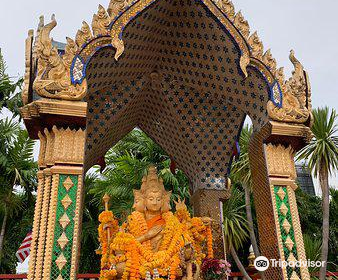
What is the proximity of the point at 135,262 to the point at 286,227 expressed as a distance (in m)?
2.21

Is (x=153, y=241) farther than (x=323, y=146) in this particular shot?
No

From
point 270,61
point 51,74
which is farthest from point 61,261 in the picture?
point 270,61

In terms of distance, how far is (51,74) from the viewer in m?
5.48

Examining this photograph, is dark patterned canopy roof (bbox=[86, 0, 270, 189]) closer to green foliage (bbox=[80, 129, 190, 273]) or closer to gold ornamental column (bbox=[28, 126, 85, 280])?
gold ornamental column (bbox=[28, 126, 85, 280])

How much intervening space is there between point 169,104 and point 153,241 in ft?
10.7

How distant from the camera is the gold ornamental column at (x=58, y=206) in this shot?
477 centimetres

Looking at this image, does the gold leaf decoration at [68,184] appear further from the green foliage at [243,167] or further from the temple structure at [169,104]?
the green foliage at [243,167]

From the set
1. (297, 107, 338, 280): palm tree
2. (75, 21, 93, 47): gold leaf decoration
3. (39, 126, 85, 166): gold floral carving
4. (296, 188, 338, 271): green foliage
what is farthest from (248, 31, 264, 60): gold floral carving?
(296, 188, 338, 271): green foliage

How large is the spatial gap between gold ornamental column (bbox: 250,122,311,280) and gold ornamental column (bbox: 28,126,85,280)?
279 centimetres

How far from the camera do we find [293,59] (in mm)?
6578

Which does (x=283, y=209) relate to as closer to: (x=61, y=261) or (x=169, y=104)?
(x=61, y=261)

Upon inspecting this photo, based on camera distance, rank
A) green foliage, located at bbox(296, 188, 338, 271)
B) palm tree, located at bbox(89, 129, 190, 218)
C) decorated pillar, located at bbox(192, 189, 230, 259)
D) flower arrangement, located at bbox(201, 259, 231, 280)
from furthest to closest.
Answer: green foliage, located at bbox(296, 188, 338, 271)
palm tree, located at bbox(89, 129, 190, 218)
decorated pillar, located at bbox(192, 189, 230, 259)
flower arrangement, located at bbox(201, 259, 231, 280)

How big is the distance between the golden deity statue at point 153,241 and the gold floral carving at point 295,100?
2.17m

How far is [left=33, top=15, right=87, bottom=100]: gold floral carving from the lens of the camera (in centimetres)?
537
